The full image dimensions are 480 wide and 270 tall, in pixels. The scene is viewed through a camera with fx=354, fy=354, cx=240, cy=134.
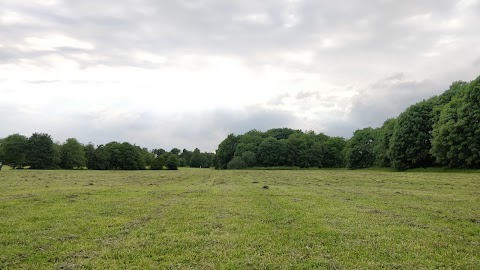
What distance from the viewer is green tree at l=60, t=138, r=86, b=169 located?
411 feet

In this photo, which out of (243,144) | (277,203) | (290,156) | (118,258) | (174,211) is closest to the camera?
(118,258)

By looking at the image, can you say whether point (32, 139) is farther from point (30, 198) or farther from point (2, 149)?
point (30, 198)

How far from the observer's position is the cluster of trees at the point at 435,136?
208ft

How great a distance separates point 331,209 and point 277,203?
340 centimetres

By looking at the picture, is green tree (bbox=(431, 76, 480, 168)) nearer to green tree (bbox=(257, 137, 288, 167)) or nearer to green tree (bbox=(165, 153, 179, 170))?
green tree (bbox=(257, 137, 288, 167))

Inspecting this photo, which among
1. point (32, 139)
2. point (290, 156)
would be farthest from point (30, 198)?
point (290, 156)

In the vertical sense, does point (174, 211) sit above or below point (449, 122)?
below

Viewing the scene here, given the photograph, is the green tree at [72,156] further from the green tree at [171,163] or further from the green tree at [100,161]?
the green tree at [171,163]

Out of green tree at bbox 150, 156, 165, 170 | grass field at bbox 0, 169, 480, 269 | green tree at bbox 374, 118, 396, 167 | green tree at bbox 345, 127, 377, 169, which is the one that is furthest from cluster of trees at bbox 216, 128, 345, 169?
grass field at bbox 0, 169, 480, 269

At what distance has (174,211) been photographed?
17531mm

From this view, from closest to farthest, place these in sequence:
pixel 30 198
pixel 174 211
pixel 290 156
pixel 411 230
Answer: pixel 411 230 → pixel 174 211 → pixel 30 198 → pixel 290 156

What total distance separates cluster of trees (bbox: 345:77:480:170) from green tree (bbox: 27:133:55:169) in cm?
9844

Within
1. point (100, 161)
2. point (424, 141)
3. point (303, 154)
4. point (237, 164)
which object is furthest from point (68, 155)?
point (424, 141)

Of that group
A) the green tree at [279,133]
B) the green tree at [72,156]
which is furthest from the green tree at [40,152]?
the green tree at [279,133]
